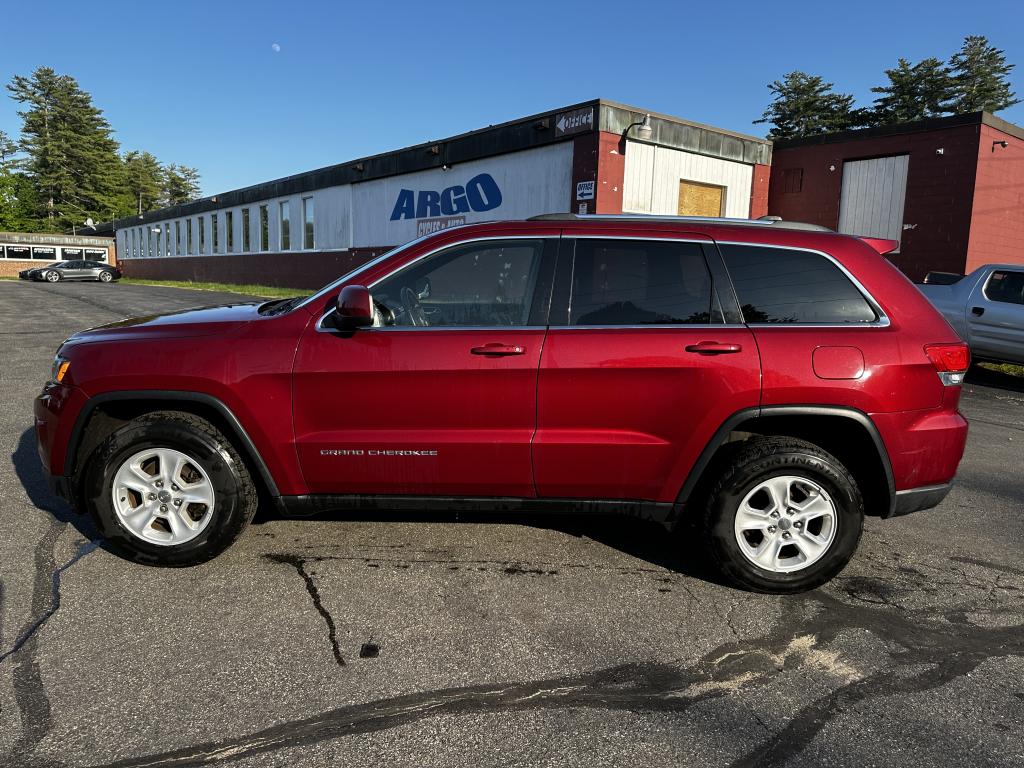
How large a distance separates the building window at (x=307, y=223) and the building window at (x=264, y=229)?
4.06 metres

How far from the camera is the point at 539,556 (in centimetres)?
365

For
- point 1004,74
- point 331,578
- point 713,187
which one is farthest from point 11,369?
point 1004,74

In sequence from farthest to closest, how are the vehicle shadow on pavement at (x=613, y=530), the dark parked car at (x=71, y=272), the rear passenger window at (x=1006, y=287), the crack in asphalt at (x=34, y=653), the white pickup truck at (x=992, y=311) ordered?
the dark parked car at (x=71, y=272) → the rear passenger window at (x=1006, y=287) → the white pickup truck at (x=992, y=311) → the vehicle shadow on pavement at (x=613, y=530) → the crack in asphalt at (x=34, y=653)

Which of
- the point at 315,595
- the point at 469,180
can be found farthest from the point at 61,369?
the point at 469,180

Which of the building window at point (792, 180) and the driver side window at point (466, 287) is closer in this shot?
the driver side window at point (466, 287)

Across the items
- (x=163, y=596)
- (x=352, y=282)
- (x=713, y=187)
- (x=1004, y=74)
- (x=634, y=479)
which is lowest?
(x=163, y=596)

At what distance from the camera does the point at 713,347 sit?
3162mm

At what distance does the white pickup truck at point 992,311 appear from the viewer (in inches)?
370

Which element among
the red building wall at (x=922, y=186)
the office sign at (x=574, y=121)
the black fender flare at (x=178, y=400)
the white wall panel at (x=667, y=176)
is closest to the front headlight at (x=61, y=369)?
the black fender flare at (x=178, y=400)

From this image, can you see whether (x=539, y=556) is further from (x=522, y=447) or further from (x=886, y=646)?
(x=886, y=646)

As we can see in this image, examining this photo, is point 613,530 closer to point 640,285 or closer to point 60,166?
point 640,285

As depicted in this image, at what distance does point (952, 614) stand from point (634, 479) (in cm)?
156

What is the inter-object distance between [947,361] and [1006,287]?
27.0ft

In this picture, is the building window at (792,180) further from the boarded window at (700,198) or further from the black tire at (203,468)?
the black tire at (203,468)
